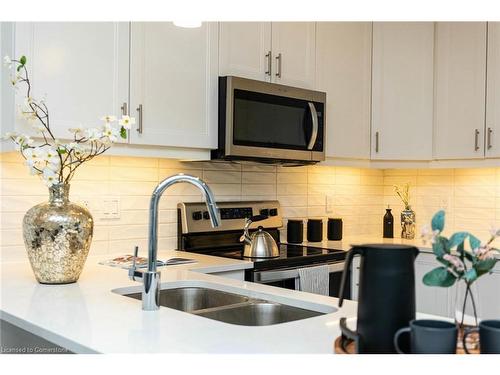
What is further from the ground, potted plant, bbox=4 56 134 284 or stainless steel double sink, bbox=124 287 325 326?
potted plant, bbox=4 56 134 284

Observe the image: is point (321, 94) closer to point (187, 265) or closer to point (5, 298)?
point (187, 265)

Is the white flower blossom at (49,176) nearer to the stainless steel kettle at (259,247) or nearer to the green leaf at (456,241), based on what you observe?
the stainless steel kettle at (259,247)

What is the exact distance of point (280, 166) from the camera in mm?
3445

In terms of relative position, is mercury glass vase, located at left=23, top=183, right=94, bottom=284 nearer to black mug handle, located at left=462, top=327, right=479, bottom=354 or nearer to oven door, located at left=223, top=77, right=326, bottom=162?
oven door, located at left=223, top=77, right=326, bottom=162

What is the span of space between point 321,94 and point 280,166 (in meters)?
0.52

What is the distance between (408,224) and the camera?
12.3ft

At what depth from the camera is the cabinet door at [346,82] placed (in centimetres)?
330

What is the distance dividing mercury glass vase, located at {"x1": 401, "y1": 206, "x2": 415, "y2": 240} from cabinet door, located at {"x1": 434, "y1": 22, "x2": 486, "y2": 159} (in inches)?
17.9

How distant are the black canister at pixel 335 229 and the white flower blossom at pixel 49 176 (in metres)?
2.06

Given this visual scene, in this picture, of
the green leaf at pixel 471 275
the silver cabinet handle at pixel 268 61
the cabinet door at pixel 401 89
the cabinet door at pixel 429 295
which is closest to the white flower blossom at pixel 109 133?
the silver cabinet handle at pixel 268 61

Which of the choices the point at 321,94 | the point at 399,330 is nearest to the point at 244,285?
the point at 399,330

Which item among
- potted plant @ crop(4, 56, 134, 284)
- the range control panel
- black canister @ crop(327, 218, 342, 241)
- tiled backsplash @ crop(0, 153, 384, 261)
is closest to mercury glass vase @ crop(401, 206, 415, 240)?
tiled backsplash @ crop(0, 153, 384, 261)

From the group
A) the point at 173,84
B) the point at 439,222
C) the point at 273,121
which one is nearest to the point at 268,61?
the point at 273,121

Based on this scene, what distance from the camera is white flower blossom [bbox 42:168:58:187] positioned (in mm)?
1903
